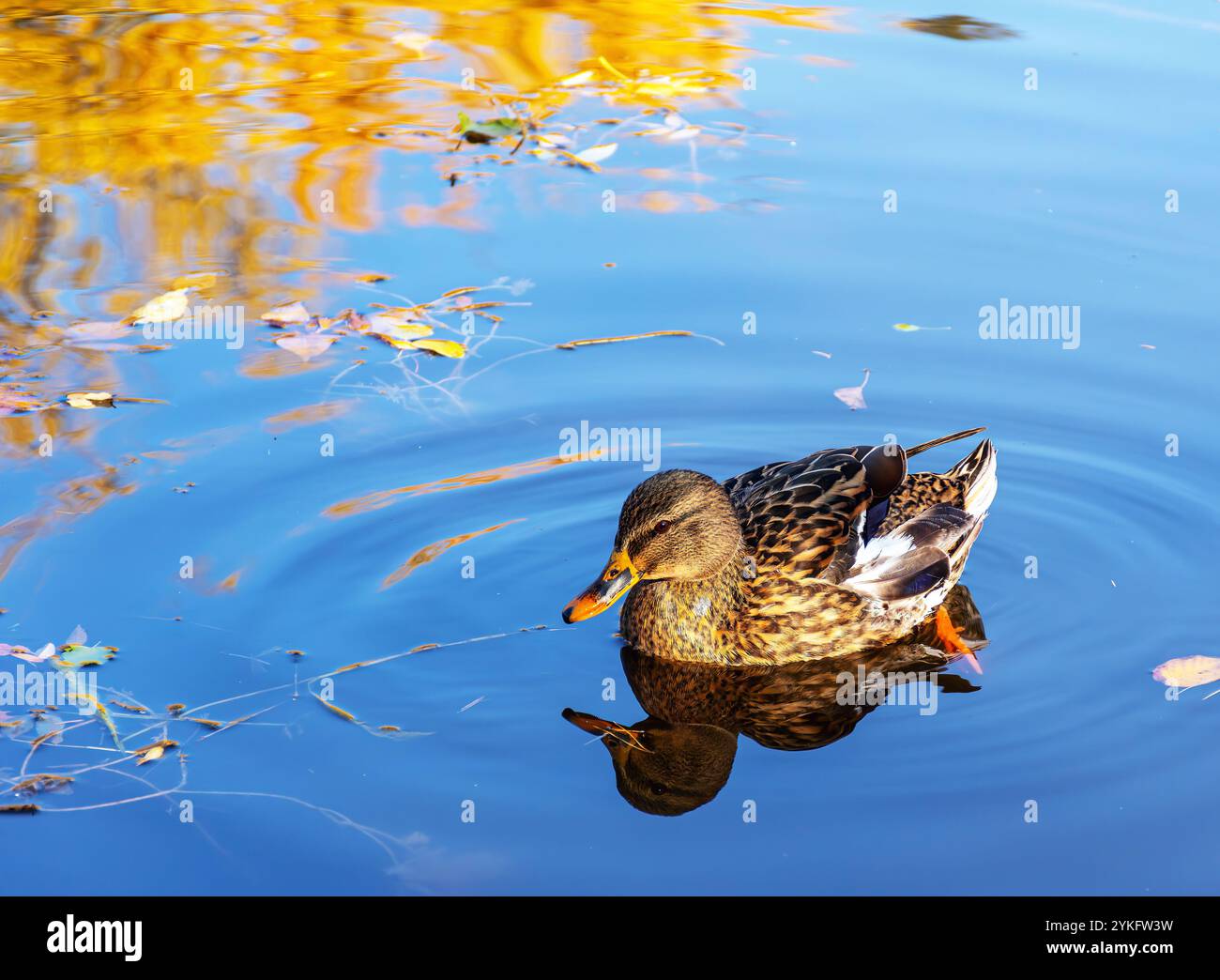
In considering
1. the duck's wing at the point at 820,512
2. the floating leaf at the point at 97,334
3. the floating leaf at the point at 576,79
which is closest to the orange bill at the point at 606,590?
the duck's wing at the point at 820,512

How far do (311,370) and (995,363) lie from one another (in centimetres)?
385

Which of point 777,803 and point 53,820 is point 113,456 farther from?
point 777,803

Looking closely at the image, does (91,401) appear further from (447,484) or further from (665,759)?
(665,759)

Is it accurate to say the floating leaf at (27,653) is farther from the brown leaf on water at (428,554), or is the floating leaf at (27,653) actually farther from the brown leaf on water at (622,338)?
the brown leaf on water at (622,338)

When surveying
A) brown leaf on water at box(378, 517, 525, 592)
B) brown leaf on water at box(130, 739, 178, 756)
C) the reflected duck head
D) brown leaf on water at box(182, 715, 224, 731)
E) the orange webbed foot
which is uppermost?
brown leaf on water at box(130, 739, 178, 756)

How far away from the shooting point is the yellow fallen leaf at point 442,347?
812 cm

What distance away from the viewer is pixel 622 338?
8.31m

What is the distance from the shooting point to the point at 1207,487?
23.3 ft

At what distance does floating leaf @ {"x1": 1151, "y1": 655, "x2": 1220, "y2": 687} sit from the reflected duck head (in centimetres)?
177

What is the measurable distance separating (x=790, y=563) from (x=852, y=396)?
1.82m

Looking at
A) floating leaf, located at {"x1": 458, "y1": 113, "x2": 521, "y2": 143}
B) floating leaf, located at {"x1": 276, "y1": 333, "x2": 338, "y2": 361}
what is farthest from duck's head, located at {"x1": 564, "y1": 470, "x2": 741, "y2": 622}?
floating leaf, located at {"x1": 458, "y1": 113, "x2": 521, "y2": 143}

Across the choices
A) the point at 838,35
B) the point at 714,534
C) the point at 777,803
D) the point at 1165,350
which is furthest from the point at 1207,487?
the point at 838,35

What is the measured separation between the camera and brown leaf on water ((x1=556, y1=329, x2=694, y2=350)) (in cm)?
822

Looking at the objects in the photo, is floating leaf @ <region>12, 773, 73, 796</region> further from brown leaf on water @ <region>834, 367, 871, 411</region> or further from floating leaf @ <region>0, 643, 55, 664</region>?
brown leaf on water @ <region>834, 367, 871, 411</region>
